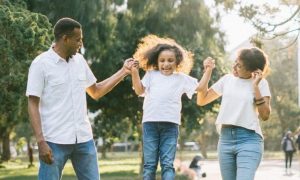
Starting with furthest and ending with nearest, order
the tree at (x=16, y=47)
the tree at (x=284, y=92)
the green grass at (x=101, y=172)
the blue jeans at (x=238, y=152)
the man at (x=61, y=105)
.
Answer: the tree at (x=284, y=92)
the green grass at (x=101, y=172)
the tree at (x=16, y=47)
the blue jeans at (x=238, y=152)
the man at (x=61, y=105)

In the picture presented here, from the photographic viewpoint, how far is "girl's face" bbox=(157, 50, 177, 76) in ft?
22.8

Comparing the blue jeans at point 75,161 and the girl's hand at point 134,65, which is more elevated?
the girl's hand at point 134,65

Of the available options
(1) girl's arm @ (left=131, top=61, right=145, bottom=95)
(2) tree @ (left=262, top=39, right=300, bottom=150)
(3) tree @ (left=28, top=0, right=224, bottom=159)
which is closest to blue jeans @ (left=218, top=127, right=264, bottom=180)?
(1) girl's arm @ (left=131, top=61, right=145, bottom=95)

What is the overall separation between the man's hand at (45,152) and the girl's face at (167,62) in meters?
1.81

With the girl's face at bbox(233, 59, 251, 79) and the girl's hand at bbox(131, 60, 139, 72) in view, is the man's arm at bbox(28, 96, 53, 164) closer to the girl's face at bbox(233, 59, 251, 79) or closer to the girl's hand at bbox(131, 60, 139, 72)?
the girl's hand at bbox(131, 60, 139, 72)

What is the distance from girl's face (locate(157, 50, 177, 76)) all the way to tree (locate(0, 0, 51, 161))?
9.90 m

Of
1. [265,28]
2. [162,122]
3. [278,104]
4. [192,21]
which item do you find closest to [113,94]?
[192,21]

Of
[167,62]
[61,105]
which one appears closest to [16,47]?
[167,62]

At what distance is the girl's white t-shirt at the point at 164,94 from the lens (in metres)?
6.75

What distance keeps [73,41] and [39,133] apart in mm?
916

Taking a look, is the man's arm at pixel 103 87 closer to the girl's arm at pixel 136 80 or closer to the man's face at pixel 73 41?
the girl's arm at pixel 136 80

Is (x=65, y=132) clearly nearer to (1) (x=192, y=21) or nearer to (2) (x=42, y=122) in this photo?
(2) (x=42, y=122)

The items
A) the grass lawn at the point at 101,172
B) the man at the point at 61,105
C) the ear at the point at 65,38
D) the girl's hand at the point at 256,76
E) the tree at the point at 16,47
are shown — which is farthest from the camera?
the grass lawn at the point at 101,172

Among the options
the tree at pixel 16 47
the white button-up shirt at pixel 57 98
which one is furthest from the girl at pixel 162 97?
the tree at pixel 16 47
